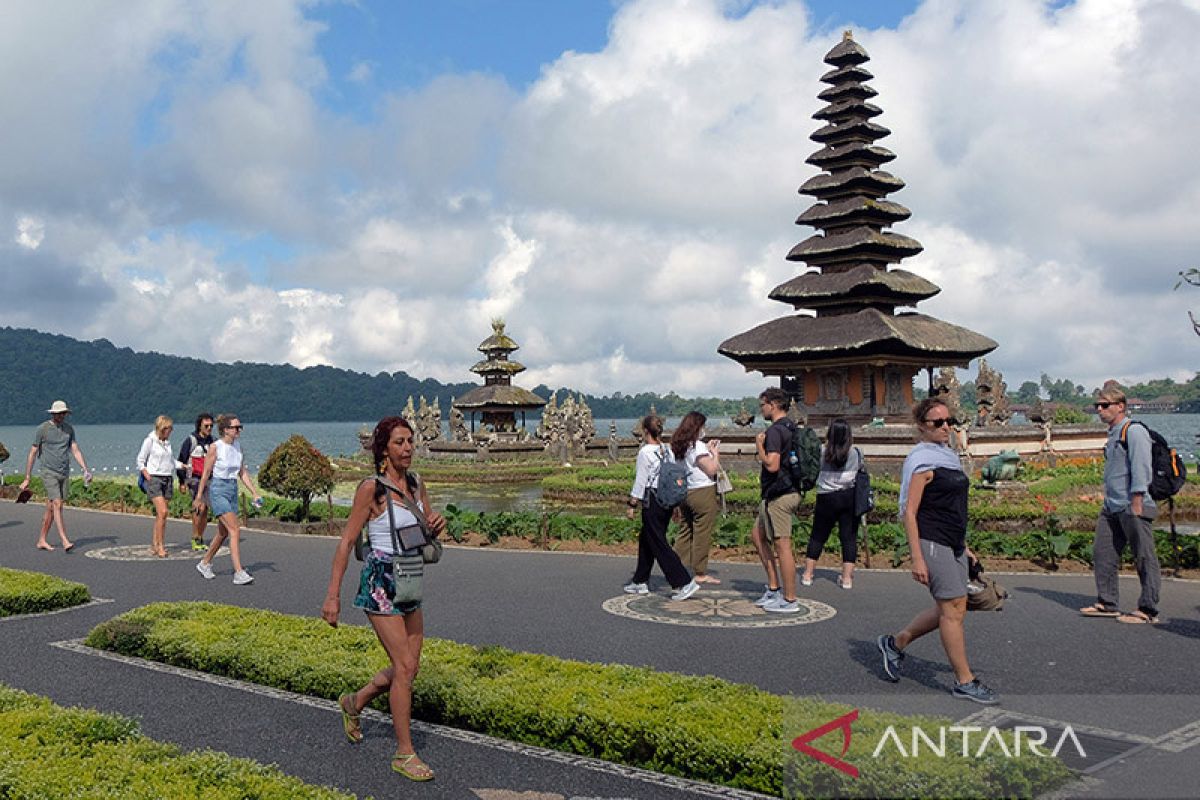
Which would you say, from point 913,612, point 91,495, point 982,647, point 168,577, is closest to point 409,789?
point 982,647

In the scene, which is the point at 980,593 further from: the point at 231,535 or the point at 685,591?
the point at 231,535

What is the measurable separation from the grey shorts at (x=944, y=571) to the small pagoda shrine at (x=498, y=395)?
5481cm

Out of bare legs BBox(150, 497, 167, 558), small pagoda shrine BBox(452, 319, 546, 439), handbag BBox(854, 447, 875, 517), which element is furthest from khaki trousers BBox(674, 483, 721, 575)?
small pagoda shrine BBox(452, 319, 546, 439)

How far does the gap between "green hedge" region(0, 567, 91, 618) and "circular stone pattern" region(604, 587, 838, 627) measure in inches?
221

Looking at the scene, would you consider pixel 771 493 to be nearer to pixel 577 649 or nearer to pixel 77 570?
pixel 577 649

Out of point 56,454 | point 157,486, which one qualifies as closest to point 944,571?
point 157,486

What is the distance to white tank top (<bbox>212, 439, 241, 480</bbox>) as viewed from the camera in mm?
12426

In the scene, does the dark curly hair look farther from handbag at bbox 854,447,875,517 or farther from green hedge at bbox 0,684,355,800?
handbag at bbox 854,447,875,517

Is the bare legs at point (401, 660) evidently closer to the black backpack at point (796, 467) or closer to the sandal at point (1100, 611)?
the black backpack at point (796, 467)

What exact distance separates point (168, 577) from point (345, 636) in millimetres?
5928

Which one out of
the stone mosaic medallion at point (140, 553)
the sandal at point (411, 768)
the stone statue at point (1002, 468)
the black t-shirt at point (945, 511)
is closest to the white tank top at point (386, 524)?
the sandal at point (411, 768)

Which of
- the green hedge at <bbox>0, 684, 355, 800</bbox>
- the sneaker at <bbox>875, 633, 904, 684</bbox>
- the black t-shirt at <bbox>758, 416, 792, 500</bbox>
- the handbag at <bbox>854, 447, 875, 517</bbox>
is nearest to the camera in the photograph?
the green hedge at <bbox>0, 684, 355, 800</bbox>

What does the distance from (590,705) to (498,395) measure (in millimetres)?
56997

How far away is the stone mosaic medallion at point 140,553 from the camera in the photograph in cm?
1423
